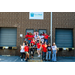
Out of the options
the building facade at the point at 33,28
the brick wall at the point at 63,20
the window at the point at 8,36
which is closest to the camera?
the building facade at the point at 33,28

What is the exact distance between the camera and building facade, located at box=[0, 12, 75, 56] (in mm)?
8609

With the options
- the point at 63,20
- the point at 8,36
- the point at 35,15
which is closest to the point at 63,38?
the point at 63,20

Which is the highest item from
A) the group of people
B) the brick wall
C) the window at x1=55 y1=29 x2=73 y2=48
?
the brick wall

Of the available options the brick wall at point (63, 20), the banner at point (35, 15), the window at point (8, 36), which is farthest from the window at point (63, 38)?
the window at point (8, 36)

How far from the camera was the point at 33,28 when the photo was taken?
28.3 ft

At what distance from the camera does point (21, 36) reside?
8.58 m

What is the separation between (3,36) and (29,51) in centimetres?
423

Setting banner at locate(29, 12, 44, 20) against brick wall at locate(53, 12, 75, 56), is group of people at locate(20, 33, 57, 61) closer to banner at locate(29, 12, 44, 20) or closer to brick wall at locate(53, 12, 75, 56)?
banner at locate(29, 12, 44, 20)

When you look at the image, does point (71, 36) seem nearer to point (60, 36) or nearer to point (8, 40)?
point (60, 36)

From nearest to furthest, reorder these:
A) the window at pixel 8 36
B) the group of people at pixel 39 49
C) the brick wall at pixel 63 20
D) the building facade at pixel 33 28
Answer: the group of people at pixel 39 49 < the building facade at pixel 33 28 < the brick wall at pixel 63 20 < the window at pixel 8 36

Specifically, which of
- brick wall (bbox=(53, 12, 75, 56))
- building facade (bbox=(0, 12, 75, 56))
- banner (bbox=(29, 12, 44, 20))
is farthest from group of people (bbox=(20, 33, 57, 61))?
brick wall (bbox=(53, 12, 75, 56))

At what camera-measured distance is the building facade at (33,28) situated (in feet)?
28.2

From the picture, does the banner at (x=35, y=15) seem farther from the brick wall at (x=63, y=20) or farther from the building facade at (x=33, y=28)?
the brick wall at (x=63, y=20)

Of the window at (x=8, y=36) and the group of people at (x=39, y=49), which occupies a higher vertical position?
the window at (x=8, y=36)
